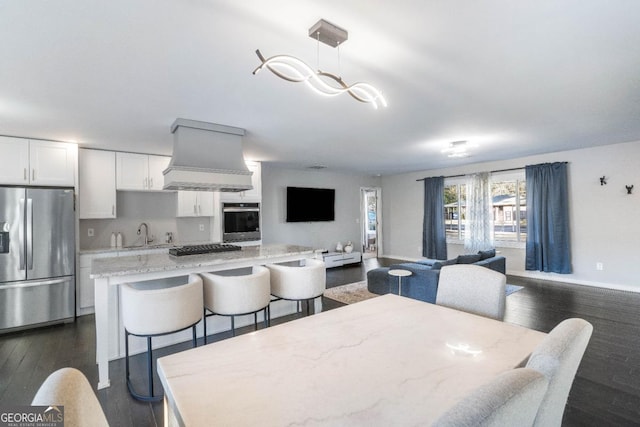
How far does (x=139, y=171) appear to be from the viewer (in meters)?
4.86

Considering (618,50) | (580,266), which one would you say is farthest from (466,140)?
(580,266)

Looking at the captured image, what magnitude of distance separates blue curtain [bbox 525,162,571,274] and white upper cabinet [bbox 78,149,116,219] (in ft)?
24.0

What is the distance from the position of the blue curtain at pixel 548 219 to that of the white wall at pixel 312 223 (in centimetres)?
393

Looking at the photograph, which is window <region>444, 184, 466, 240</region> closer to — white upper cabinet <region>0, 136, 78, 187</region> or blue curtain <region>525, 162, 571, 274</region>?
blue curtain <region>525, 162, 571, 274</region>

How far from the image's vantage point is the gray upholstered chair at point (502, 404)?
506 mm

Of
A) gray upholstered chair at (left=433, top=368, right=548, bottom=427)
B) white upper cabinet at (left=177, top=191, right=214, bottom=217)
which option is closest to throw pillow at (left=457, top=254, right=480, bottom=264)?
gray upholstered chair at (left=433, top=368, right=548, bottom=427)

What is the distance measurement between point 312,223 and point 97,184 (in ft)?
14.3

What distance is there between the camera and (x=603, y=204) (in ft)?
16.9

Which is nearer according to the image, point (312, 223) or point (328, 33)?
point (328, 33)

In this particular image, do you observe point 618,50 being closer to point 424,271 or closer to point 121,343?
point 424,271

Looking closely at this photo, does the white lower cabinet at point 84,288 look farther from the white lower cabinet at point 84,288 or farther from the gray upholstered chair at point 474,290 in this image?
the gray upholstered chair at point 474,290

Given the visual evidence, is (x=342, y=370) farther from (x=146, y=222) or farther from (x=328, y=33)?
(x=146, y=222)

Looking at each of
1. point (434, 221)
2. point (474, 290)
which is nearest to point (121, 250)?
point (474, 290)

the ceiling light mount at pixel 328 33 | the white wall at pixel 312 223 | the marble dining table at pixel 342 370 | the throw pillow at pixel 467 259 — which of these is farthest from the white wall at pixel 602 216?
the ceiling light mount at pixel 328 33
